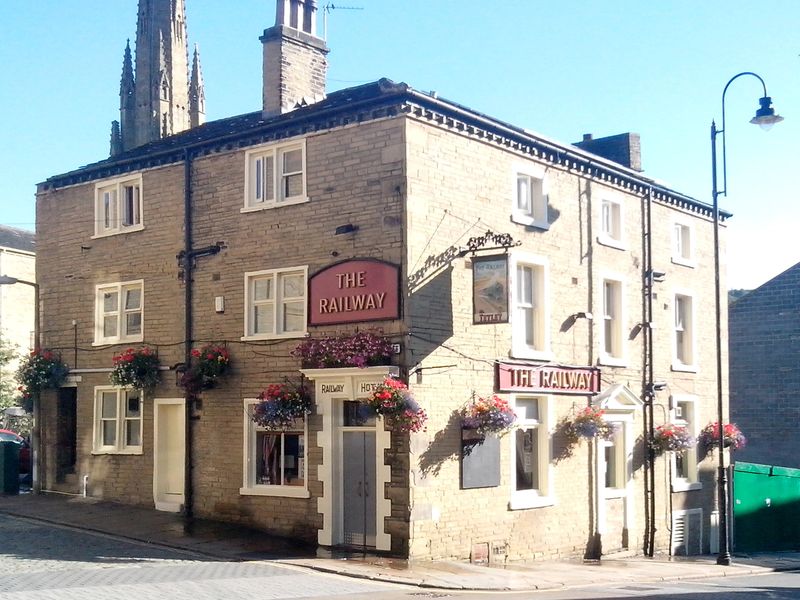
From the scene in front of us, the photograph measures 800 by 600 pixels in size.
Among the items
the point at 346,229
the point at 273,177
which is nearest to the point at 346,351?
the point at 346,229

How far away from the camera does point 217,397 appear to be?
20.8 m

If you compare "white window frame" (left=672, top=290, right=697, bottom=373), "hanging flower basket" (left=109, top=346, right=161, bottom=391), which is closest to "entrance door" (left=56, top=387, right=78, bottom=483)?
"hanging flower basket" (left=109, top=346, right=161, bottom=391)

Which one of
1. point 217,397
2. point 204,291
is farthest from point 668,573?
point 204,291

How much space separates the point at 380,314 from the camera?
1809cm

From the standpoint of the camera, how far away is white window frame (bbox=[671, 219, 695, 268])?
87.3ft

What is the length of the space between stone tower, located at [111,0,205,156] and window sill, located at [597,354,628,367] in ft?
159

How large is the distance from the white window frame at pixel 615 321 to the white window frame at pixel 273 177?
25.4ft

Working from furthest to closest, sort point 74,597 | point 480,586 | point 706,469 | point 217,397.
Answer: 1. point 706,469
2. point 217,397
3. point 480,586
4. point 74,597

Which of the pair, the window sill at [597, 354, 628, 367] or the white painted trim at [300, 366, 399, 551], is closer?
the white painted trim at [300, 366, 399, 551]

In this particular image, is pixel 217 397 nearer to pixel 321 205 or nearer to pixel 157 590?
pixel 321 205

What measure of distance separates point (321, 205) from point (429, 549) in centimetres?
673

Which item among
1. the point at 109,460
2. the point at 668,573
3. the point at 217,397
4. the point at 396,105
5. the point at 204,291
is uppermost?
the point at 396,105

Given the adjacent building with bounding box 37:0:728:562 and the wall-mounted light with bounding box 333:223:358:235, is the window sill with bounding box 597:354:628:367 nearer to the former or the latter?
the adjacent building with bounding box 37:0:728:562

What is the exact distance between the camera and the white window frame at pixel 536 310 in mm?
20500
